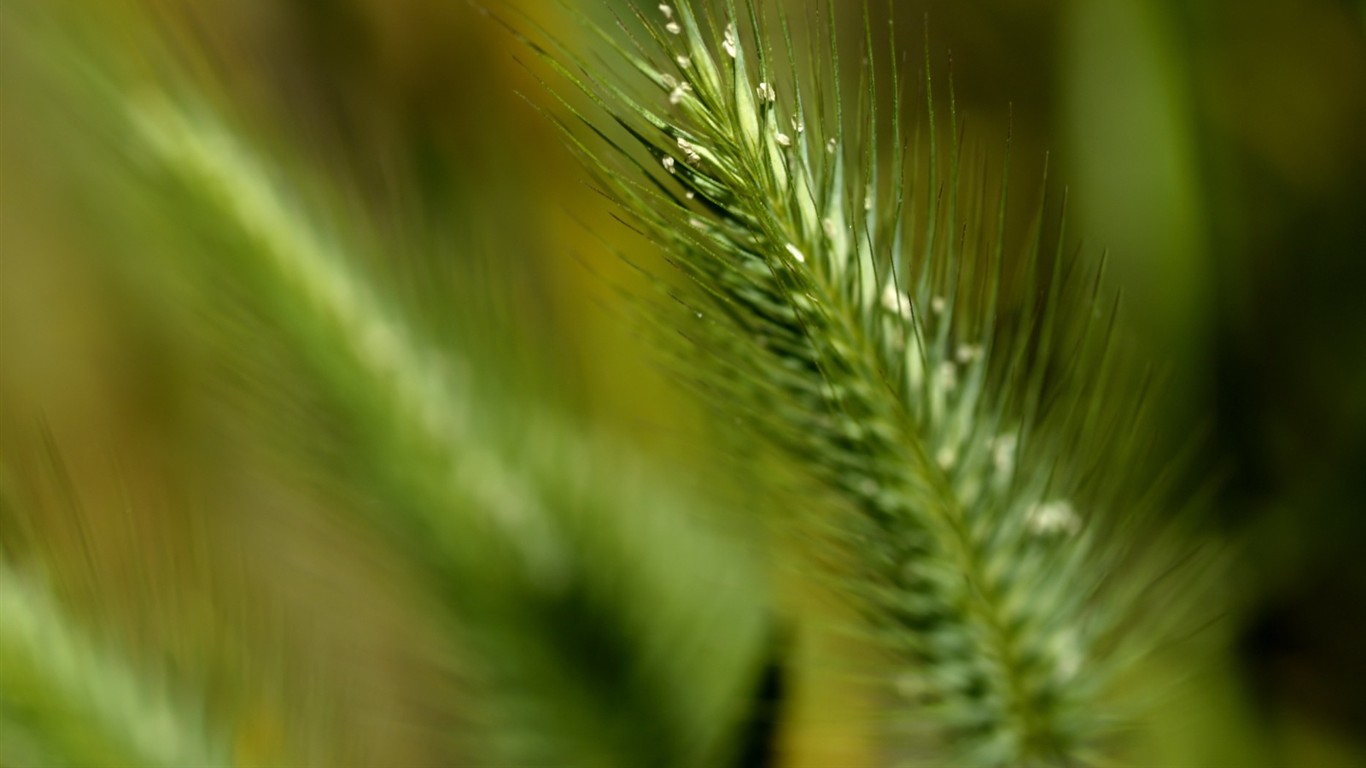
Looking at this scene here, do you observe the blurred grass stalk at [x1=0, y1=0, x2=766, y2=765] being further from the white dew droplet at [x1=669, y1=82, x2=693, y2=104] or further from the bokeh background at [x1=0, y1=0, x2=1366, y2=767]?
the white dew droplet at [x1=669, y1=82, x2=693, y2=104]

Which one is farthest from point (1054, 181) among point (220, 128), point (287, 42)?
point (287, 42)

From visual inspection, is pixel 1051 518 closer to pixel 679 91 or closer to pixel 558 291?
pixel 679 91

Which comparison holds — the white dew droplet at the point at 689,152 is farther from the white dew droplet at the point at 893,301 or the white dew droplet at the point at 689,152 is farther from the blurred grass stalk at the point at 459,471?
the blurred grass stalk at the point at 459,471

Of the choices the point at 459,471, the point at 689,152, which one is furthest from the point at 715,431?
the point at 689,152

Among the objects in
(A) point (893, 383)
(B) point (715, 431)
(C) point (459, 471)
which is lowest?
(C) point (459, 471)

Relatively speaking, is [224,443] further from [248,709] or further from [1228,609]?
[1228,609]

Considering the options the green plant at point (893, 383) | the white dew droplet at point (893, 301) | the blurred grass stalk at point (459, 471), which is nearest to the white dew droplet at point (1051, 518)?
the green plant at point (893, 383)

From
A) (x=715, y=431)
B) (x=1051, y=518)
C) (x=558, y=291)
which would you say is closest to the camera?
(x=1051, y=518)

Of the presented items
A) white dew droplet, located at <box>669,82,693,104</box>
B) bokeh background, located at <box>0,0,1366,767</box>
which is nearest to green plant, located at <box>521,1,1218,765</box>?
white dew droplet, located at <box>669,82,693,104</box>
